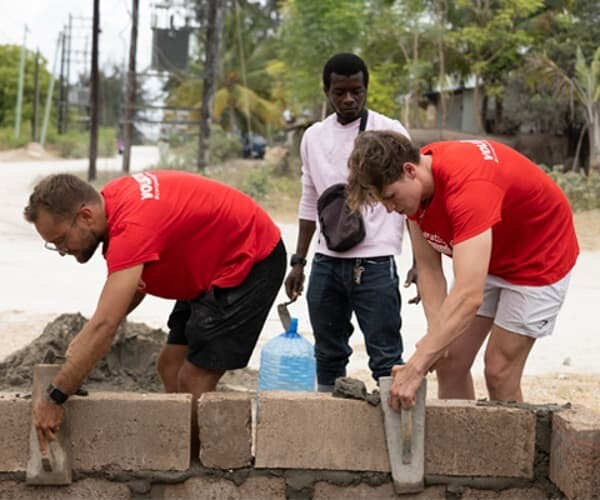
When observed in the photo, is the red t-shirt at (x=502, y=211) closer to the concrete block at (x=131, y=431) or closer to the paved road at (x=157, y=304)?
the concrete block at (x=131, y=431)

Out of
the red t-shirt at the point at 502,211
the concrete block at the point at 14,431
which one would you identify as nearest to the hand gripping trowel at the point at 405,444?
the red t-shirt at the point at 502,211

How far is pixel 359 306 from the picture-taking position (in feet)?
15.0

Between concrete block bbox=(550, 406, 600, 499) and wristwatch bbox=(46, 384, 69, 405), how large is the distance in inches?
72.0

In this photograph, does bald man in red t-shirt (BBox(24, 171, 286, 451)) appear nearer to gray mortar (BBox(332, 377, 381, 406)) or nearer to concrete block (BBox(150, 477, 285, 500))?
concrete block (BBox(150, 477, 285, 500))

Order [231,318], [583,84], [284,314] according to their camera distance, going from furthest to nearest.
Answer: [583,84]
[284,314]
[231,318]

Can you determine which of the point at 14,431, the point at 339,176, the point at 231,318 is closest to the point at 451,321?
the point at 231,318

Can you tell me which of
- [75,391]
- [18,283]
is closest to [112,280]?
[75,391]

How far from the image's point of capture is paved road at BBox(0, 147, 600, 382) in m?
7.68

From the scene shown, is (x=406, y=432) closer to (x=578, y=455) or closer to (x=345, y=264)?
(x=578, y=455)

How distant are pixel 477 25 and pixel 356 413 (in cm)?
2247

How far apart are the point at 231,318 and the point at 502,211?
1157mm

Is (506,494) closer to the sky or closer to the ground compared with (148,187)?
closer to the ground

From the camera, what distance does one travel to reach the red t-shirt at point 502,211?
3.45 m

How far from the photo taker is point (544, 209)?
385 centimetres
